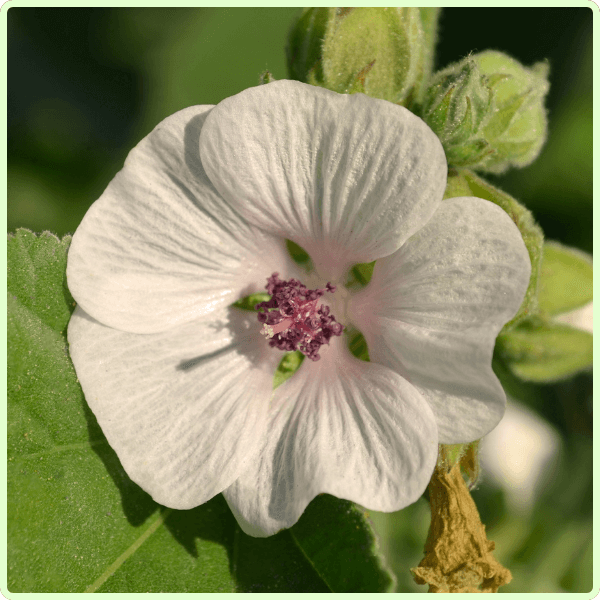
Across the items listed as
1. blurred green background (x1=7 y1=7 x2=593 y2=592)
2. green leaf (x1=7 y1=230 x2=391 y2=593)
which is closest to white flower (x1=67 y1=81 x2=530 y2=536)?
green leaf (x1=7 y1=230 x2=391 y2=593)

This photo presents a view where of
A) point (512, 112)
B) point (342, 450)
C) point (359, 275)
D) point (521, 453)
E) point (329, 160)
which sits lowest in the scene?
point (521, 453)

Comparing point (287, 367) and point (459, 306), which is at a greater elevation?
point (459, 306)

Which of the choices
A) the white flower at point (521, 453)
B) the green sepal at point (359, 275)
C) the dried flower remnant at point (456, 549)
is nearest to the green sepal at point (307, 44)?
the green sepal at point (359, 275)

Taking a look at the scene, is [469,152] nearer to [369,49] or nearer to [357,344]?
[369,49]

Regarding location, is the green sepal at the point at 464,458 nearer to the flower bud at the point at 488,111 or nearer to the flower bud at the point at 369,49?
the flower bud at the point at 488,111

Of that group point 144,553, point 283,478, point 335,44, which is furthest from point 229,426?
point 335,44

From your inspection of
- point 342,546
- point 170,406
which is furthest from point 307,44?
point 342,546
